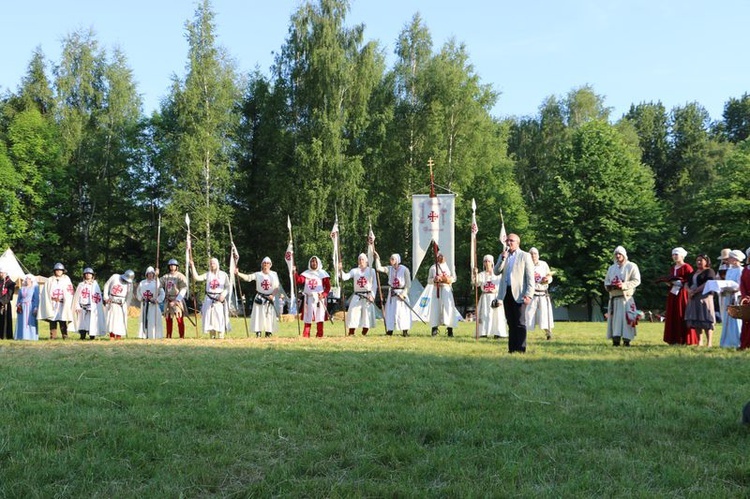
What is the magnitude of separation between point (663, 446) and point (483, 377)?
127 inches

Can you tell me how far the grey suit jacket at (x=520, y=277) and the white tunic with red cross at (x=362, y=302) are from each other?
5647mm

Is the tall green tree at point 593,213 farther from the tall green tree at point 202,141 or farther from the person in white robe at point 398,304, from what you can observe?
the person in white robe at point 398,304

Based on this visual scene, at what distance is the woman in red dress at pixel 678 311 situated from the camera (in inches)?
534

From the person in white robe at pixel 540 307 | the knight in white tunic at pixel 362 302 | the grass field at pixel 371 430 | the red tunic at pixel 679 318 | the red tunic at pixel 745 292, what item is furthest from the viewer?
the knight in white tunic at pixel 362 302

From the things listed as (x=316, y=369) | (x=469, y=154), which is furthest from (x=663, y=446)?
(x=469, y=154)

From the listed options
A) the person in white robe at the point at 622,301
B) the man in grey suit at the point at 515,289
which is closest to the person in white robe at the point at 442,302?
the person in white robe at the point at 622,301

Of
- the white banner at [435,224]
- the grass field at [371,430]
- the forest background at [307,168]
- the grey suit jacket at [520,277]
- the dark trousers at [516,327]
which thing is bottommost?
the grass field at [371,430]

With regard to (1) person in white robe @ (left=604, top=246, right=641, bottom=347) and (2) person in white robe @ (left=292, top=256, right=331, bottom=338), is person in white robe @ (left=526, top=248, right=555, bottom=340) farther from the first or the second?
(2) person in white robe @ (left=292, top=256, right=331, bottom=338)

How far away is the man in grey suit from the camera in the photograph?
11.4 meters

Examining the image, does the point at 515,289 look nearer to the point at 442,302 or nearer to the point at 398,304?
the point at 442,302

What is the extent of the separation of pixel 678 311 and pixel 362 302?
6.93 meters

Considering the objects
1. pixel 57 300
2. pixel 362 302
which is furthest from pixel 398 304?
pixel 57 300

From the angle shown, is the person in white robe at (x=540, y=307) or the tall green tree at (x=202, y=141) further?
the tall green tree at (x=202, y=141)

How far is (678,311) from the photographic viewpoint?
13.6m
